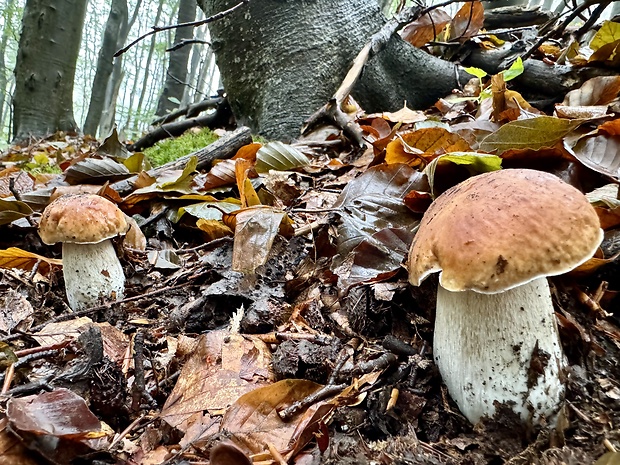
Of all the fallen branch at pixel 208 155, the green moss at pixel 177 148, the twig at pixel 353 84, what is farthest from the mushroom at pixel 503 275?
the green moss at pixel 177 148

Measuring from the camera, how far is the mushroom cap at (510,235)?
2.72 ft

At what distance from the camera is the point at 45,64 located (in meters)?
5.97

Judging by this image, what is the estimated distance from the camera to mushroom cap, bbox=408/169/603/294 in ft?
2.72

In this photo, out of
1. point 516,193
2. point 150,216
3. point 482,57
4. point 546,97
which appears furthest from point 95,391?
point 482,57

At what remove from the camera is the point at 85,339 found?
1058 millimetres

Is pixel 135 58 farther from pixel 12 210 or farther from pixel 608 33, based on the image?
pixel 608 33

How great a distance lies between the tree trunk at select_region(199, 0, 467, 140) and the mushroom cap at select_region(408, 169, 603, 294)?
2.21m

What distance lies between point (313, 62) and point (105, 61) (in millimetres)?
10516

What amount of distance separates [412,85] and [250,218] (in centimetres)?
210

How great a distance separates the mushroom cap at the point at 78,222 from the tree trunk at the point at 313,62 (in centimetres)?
158

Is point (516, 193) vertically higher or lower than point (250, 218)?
higher

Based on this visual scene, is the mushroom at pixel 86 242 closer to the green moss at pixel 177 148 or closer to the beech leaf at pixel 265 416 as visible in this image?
the beech leaf at pixel 265 416

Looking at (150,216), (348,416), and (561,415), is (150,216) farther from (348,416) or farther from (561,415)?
(561,415)

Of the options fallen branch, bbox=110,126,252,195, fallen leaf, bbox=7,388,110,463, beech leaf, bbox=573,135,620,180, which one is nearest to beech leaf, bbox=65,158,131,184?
fallen branch, bbox=110,126,252,195
